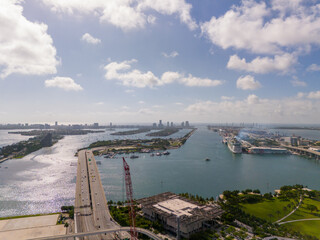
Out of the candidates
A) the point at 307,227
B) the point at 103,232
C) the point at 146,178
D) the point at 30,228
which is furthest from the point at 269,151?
the point at 30,228

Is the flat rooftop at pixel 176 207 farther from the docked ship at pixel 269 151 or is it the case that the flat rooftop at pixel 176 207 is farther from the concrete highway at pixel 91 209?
the docked ship at pixel 269 151

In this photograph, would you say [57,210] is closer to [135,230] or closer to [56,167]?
[135,230]

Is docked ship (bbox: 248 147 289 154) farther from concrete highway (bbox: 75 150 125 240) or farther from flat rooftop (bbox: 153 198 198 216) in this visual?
flat rooftop (bbox: 153 198 198 216)

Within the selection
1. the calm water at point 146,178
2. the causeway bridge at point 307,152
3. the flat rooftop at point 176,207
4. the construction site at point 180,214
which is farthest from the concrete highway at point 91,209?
the causeway bridge at point 307,152

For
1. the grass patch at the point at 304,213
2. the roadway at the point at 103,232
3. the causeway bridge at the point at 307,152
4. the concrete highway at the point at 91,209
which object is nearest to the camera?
the roadway at the point at 103,232

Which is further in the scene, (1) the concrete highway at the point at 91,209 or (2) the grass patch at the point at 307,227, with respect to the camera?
(1) the concrete highway at the point at 91,209

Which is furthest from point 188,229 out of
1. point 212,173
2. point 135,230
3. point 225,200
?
point 212,173
